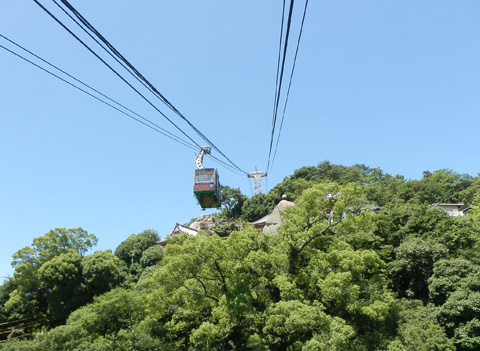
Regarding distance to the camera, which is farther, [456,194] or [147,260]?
[456,194]

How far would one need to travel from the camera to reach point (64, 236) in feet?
91.7

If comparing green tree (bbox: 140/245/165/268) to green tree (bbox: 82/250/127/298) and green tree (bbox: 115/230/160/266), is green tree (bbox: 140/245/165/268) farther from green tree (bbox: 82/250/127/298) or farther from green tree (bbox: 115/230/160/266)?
green tree (bbox: 82/250/127/298)

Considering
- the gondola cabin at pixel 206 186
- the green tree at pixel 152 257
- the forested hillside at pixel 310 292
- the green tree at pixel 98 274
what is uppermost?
the gondola cabin at pixel 206 186

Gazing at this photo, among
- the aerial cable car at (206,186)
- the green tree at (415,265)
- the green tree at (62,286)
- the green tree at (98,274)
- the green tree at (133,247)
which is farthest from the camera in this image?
the green tree at (133,247)

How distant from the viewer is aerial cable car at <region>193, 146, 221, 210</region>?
20203mm

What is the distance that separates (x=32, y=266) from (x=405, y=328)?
27863 mm

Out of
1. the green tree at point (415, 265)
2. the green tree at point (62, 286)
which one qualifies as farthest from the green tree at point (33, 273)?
the green tree at point (415, 265)

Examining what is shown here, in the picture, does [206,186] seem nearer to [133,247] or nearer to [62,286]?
[62,286]

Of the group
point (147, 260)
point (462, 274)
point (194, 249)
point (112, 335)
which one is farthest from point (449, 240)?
point (147, 260)

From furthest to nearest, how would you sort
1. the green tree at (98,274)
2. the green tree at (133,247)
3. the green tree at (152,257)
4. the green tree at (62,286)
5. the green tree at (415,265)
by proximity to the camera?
1. the green tree at (133,247)
2. the green tree at (152,257)
3. the green tree at (98,274)
4. the green tree at (62,286)
5. the green tree at (415,265)

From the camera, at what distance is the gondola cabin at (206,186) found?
20203mm

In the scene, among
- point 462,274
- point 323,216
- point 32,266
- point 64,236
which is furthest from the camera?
point 64,236

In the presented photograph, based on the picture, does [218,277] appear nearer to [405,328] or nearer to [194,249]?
[194,249]

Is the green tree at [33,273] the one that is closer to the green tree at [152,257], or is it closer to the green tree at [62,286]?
the green tree at [62,286]
